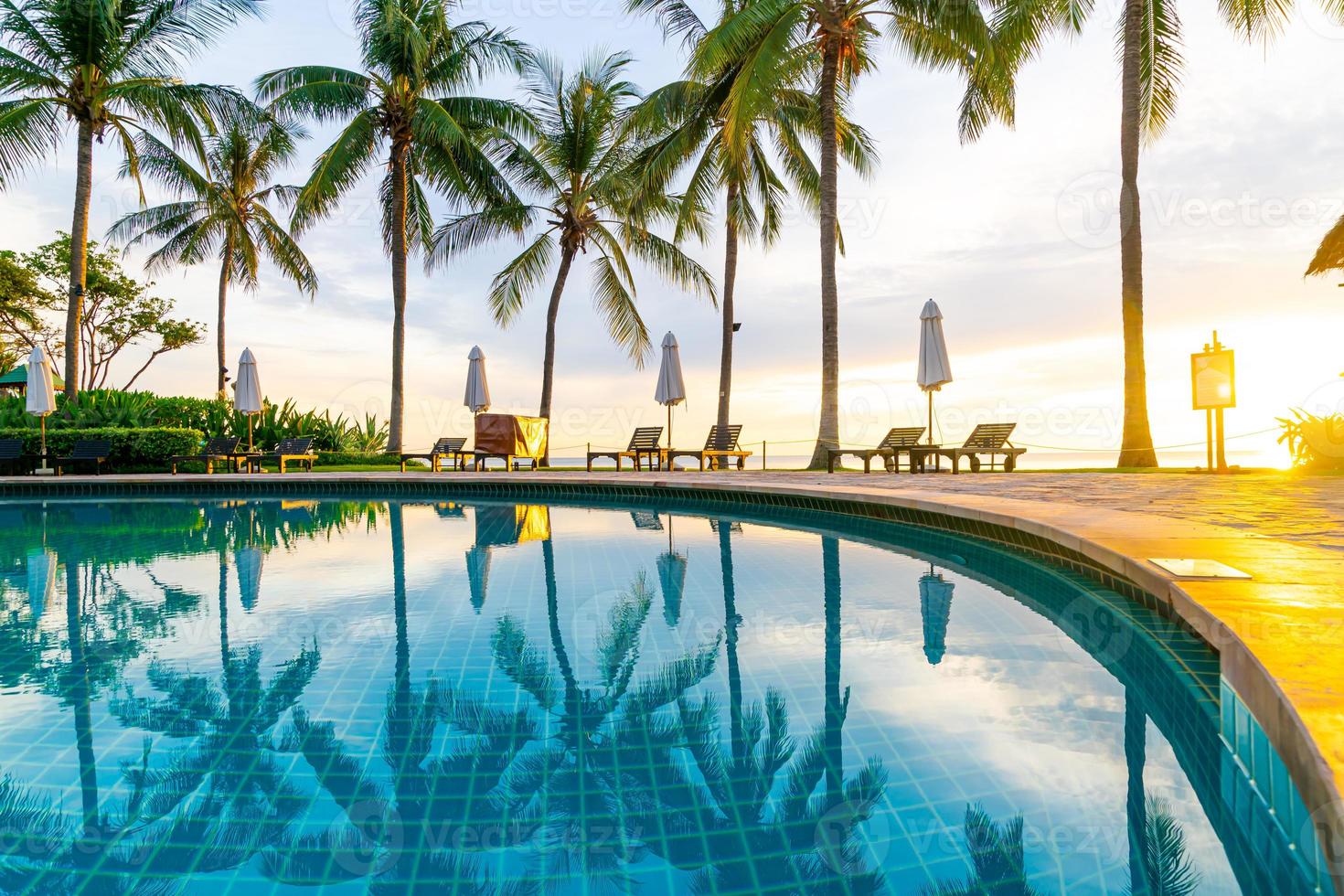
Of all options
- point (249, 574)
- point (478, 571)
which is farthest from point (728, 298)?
point (249, 574)

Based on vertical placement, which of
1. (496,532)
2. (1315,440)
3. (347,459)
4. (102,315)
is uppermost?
(102,315)

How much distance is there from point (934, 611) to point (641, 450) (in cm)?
1079

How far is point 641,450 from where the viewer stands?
48.7 feet

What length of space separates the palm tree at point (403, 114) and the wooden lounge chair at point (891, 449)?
963 cm

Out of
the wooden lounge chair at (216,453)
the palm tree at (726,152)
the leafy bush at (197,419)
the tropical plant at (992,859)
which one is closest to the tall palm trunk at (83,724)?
the tropical plant at (992,859)

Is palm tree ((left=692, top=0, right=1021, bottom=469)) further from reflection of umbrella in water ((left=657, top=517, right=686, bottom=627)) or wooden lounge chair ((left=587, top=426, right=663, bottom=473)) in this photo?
reflection of umbrella in water ((left=657, top=517, right=686, bottom=627))

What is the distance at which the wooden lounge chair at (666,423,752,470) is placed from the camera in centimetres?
1488

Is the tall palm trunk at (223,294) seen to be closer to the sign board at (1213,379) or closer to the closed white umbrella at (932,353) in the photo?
the closed white umbrella at (932,353)

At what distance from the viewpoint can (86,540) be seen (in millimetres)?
7633

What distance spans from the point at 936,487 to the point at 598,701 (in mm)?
6905

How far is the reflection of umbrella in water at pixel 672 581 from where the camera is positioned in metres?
4.41

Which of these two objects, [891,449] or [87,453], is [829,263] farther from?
[87,453]

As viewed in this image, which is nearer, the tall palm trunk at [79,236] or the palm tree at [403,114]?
the tall palm trunk at [79,236]

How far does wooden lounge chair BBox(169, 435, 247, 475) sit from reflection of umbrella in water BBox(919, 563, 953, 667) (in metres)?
14.2
